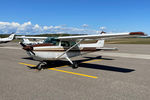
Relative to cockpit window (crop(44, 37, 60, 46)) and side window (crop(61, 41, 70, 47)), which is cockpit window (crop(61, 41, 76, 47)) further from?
cockpit window (crop(44, 37, 60, 46))

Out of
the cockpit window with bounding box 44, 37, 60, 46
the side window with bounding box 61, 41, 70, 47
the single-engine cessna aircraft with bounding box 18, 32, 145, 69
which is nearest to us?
the single-engine cessna aircraft with bounding box 18, 32, 145, 69

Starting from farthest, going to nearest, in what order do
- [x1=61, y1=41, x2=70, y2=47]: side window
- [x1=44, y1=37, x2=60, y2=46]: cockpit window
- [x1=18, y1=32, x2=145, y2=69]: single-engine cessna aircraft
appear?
1. [x1=61, y1=41, x2=70, y2=47]: side window
2. [x1=44, y1=37, x2=60, y2=46]: cockpit window
3. [x1=18, y1=32, x2=145, y2=69]: single-engine cessna aircraft

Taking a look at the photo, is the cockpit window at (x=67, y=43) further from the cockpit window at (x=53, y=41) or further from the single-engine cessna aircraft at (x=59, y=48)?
the cockpit window at (x=53, y=41)

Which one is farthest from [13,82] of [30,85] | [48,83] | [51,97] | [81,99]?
[81,99]

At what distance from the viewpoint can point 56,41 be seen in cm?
830

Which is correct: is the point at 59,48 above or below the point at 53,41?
below

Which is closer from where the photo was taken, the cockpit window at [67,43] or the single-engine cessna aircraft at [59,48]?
the single-engine cessna aircraft at [59,48]

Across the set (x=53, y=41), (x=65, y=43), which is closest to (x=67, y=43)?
(x=65, y=43)

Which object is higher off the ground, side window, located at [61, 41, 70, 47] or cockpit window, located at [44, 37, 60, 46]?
cockpit window, located at [44, 37, 60, 46]

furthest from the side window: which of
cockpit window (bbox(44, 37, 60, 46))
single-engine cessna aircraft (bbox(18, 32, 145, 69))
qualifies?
cockpit window (bbox(44, 37, 60, 46))

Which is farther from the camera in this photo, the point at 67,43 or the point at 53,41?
the point at 67,43

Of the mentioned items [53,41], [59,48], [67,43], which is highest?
[53,41]

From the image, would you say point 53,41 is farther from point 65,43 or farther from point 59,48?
point 65,43

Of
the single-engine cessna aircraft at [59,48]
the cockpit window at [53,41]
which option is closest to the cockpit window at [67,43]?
the single-engine cessna aircraft at [59,48]
